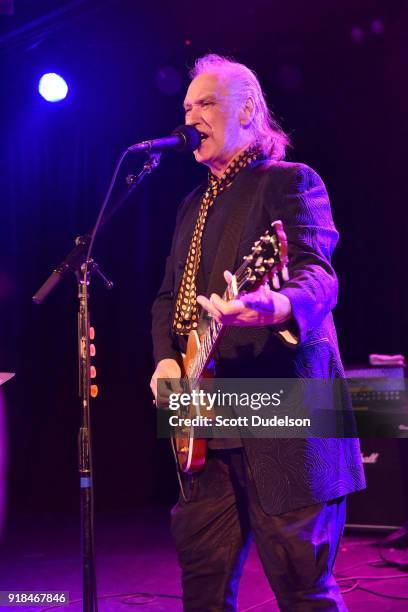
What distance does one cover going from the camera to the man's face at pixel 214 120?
7.93ft

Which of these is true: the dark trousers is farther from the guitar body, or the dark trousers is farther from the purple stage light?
the purple stage light

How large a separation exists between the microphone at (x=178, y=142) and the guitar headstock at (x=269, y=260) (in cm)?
72

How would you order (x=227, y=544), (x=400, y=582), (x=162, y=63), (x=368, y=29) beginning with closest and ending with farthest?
(x=227, y=544) < (x=400, y=582) < (x=368, y=29) < (x=162, y=63)

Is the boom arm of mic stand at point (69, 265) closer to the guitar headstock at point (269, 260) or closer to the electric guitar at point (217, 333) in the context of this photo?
the electric guitar at point (217, 333)

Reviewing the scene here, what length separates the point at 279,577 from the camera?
1.93 metres

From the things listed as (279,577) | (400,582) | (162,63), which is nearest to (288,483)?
(279,577)

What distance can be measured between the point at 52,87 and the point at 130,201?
1.10 metres

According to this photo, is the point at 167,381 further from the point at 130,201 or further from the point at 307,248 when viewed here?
the point at 130,201

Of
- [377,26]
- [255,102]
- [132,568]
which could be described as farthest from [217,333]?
[377,26]

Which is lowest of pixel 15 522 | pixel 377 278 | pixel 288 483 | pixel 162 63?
pixel 15 522

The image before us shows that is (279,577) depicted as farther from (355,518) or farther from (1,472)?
(1,472)

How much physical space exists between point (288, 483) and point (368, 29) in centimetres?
434

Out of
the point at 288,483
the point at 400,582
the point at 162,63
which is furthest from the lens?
the point at 162,63

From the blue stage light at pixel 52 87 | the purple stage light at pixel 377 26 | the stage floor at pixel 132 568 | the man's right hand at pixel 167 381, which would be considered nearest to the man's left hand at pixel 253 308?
the man's right hand at pixel 167 381
